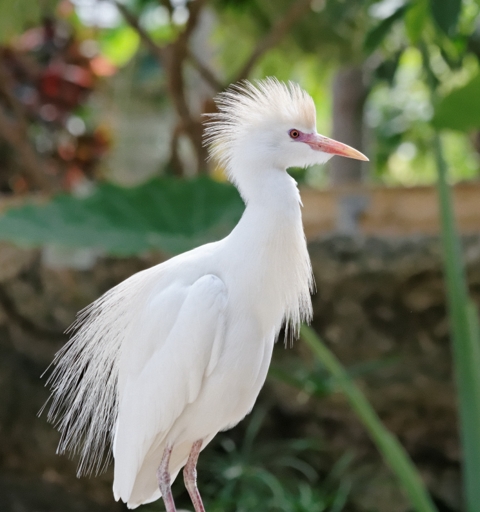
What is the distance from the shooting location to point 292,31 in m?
3.00

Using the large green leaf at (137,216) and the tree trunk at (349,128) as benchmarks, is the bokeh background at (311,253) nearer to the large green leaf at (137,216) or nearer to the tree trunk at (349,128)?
the tree trunk at (349,128)

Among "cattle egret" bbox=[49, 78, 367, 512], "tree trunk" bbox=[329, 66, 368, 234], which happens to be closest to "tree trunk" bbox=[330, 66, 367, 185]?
"tree trunk" bbox=[329, 66, 368, 234]

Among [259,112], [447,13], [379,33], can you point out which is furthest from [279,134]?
[379,33]

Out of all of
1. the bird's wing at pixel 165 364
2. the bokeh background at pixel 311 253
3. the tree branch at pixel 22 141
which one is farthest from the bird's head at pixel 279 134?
the tree branch at pixel 22 141

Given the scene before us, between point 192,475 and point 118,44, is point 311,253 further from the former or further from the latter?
point 118,44

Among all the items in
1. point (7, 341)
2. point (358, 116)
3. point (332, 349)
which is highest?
point (358, 116)

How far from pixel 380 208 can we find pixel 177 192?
112 centimetres

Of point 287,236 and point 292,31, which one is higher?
point 292,31

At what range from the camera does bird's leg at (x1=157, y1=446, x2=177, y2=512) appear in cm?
121

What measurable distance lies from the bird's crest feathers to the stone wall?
4.98ft

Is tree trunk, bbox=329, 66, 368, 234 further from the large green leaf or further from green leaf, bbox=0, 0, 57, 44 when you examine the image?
green leaf, bbox=0, 0, 57, 44

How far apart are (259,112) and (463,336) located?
0.87 m

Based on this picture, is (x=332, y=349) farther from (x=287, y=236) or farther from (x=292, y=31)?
(x=287, y=236)

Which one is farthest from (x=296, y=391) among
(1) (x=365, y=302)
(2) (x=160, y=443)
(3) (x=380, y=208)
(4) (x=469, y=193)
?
(2) (x=160, y=443)
